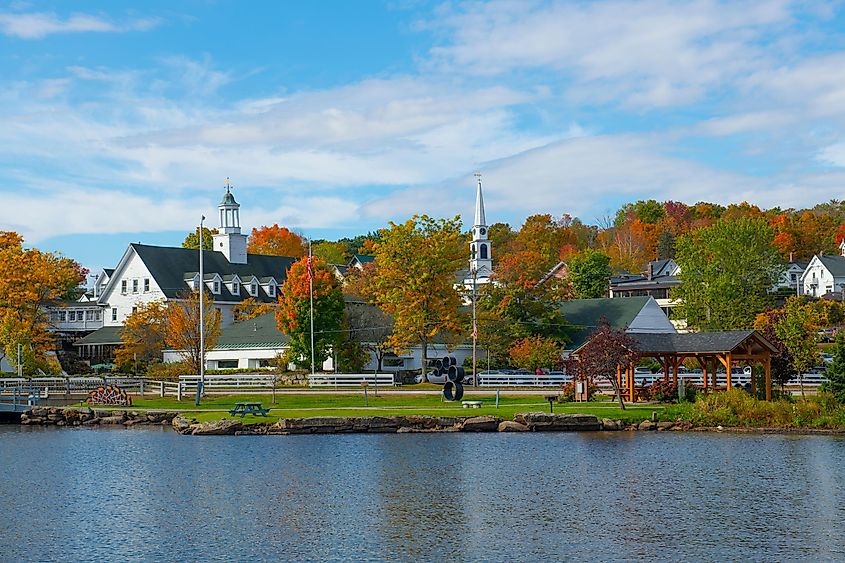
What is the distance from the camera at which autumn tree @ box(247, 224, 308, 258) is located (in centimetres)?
15512

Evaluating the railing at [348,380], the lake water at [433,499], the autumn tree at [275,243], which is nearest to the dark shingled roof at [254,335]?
the railing at [348,380]

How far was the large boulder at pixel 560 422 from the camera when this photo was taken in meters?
49.5

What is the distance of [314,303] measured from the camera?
262 ft

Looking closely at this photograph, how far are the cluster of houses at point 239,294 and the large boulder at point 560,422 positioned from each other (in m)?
30.8

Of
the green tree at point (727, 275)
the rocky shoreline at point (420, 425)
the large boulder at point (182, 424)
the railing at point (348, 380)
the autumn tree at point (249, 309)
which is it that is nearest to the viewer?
the rocky shoreline at point (420, 425)

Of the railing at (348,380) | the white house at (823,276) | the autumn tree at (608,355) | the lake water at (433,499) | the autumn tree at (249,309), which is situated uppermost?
the white house at (823,276)

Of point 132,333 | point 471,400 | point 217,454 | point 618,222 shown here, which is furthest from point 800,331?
point 618,222

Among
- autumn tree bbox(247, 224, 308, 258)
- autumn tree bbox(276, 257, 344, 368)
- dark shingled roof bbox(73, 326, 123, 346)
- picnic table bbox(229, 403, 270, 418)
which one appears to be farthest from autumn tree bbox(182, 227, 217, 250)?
picnic table bbox(229, 403, 270, 418)

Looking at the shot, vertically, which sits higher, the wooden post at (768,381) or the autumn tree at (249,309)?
the autumn tree at (249,309)

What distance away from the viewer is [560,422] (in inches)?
1956

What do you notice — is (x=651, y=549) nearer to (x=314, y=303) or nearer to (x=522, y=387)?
(x=522, y=387)

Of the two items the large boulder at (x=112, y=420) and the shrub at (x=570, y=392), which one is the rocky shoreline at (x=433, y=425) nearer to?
the large boulder at (x=112, y=420)

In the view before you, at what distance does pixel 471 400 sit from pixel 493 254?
330 feet

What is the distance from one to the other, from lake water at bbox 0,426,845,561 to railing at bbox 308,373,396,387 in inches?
935
